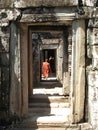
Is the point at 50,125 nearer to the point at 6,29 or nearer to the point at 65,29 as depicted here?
the point at 6,29

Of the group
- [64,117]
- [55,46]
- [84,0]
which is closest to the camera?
[84,0]

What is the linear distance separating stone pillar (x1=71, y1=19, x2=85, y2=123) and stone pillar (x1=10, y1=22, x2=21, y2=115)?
120cm

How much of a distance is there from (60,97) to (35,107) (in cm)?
103

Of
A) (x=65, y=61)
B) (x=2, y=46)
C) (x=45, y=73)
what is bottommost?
(x=45, y=73)

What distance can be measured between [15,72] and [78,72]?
1376 mm

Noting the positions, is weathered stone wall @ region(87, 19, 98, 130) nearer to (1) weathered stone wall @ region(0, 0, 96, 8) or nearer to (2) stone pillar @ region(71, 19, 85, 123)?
(2) stone pillar @ region(71, 19, 85, 123)

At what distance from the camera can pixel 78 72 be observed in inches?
278

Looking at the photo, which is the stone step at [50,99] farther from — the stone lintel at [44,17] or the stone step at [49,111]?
the stone lintel at [44,17]

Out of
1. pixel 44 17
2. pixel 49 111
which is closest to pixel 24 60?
pixel 44 17

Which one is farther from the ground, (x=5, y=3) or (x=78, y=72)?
(x=5, y=3)

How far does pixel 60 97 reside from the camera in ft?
31.9

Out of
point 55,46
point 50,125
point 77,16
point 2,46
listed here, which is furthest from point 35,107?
point 55,46

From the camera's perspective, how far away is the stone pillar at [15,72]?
719 cm

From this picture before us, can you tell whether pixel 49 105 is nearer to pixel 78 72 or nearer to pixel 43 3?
pixel 78 72
